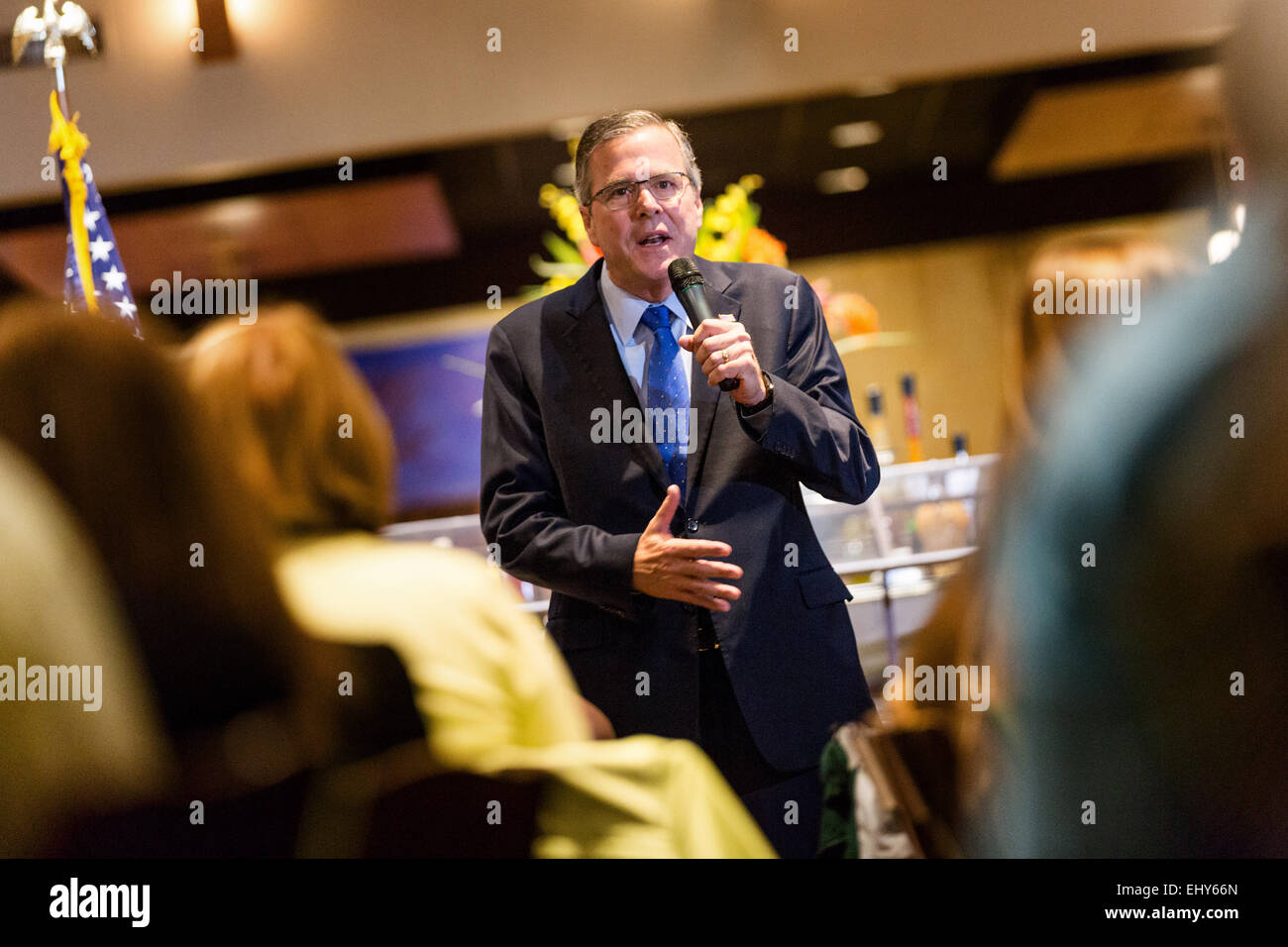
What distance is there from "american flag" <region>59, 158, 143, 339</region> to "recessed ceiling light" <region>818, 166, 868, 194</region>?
6.68 ft

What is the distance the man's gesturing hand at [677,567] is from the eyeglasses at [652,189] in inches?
21.2

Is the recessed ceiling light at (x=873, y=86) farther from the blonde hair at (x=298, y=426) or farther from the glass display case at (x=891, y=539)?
the blonde hair at (x=298, y=426)

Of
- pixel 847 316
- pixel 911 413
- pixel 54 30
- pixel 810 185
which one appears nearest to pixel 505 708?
pixel 847 316

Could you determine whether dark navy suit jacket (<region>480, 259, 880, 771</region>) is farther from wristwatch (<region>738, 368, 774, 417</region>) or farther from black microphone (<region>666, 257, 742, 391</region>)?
black microphone (<region>666, 257, 742, 391</region>)

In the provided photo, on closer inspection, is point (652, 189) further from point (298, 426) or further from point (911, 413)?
point (911, 413)

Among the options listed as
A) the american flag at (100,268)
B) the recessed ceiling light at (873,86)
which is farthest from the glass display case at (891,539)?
the recessed ceiling light at (873,86)

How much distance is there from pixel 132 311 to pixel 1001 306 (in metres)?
2.60

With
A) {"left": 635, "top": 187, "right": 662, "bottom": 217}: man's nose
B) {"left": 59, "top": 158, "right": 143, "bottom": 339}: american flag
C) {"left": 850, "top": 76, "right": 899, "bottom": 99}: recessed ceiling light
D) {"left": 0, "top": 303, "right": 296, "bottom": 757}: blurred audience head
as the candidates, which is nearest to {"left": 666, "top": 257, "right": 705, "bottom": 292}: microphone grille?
{"left": 635, "top": 187, "right": 662, "bottom": 217}: man's nose

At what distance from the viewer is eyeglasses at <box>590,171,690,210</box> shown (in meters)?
2.09

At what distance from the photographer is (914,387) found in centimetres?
332

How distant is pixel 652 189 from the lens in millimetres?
2092

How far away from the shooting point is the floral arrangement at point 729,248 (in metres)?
2.76
